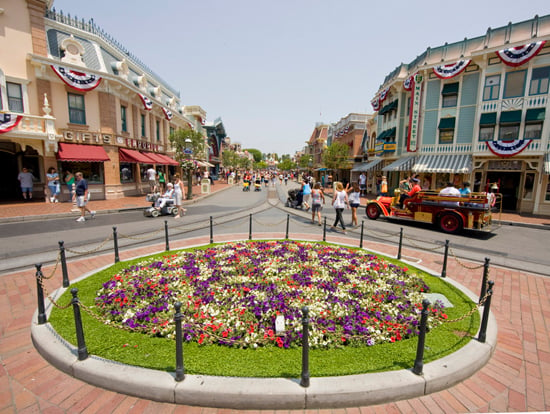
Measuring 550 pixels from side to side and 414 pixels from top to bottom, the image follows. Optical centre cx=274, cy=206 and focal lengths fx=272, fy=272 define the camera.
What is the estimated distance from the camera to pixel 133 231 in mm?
10461

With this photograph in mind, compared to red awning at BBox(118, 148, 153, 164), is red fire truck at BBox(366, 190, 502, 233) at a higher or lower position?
lower

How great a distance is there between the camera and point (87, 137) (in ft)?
58.5

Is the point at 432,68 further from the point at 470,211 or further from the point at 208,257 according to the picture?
the point at 208,257

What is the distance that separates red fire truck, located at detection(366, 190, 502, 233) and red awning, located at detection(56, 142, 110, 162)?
17.8m

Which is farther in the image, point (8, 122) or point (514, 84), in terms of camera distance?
point (514, 84)

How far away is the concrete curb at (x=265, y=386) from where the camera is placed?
2787mm

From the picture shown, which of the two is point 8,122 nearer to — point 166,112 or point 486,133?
point 166,112

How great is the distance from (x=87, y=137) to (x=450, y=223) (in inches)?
835

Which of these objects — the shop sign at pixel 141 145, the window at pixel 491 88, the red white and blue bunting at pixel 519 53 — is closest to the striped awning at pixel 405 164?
the window at pixel 491 88

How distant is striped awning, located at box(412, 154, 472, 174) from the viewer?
61.1ft

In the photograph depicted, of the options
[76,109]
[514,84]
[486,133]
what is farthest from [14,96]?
[514,84]

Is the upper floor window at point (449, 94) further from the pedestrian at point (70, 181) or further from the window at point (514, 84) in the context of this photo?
the pedestrian at point (70, 181)

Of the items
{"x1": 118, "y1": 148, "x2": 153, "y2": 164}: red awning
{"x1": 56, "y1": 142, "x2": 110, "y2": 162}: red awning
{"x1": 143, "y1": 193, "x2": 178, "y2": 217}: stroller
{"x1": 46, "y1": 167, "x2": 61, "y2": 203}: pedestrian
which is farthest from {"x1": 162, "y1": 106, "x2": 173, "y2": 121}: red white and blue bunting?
{"x1": 143, "y1": 193, "x2": 178, "y2": 217}: stroller

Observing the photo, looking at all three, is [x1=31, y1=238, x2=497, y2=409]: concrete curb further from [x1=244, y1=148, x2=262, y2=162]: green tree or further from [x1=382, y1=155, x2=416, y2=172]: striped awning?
[x1=244, y1=148, x2=262, y2=162]: green tree
